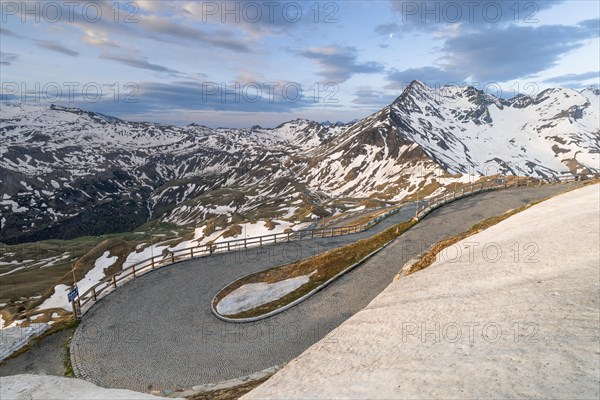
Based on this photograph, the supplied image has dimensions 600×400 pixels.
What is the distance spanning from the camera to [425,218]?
4088cm

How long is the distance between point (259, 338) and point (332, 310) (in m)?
5.48

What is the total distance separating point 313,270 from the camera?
31.0 m

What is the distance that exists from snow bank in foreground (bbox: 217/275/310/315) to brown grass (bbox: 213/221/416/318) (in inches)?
21.5

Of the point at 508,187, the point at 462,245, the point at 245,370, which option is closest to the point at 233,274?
the point at 245,370

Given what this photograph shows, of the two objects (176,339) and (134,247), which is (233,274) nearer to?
(176,339)

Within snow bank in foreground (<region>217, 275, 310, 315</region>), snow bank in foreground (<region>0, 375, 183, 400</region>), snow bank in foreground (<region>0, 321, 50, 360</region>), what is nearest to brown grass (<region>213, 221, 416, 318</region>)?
snow bank in foreground (<region>217, 275, 310, 315</region>)

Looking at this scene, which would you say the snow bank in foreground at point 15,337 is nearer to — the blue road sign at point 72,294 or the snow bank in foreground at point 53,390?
the blue road sign at point 72,294

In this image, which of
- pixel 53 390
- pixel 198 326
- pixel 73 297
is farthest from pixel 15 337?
pixel 53 390

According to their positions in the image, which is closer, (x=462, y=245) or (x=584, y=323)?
(x=584, y=323)

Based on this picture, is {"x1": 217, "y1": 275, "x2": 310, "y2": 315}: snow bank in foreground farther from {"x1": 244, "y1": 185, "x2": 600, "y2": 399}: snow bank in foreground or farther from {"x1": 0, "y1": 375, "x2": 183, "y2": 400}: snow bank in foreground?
{"x1": 0, "y1": 375, "x2": 183, "y2": 400}: snow bank in foreground

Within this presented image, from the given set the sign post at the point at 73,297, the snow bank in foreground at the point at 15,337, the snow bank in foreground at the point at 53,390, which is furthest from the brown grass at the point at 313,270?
the snow bank in foreground at the point at 15,337

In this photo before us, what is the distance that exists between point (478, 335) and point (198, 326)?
18273mm

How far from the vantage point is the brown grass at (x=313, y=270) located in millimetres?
26691

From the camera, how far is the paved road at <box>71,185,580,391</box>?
18812 mm
